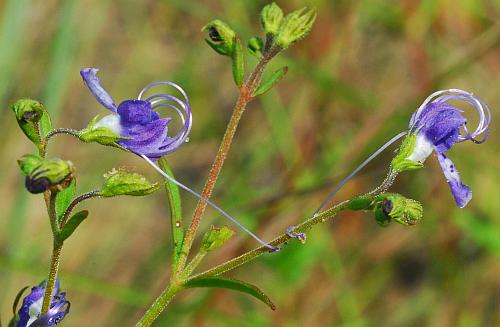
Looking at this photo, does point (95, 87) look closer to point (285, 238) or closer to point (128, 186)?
point (128, 186)

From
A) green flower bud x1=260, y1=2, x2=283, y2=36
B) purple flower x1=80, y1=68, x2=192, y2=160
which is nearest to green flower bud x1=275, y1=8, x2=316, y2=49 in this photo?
green flower bud x1=260, y1=2, x2=283, y2=36

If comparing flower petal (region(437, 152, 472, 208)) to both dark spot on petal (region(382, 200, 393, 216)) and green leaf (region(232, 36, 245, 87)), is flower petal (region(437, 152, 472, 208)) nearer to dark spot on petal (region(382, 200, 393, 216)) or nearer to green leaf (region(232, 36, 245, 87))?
dark spot on petal (region(382, 200, 393, 216))

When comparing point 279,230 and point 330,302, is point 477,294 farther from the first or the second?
point 279,230

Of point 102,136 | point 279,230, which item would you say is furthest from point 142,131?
point 279,230

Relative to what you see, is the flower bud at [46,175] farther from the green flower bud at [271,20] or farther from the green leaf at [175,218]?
the green flower bud at [271,20]

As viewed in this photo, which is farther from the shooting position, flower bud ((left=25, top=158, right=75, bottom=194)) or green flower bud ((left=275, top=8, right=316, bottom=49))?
green flower bud ((left=275, top=8, right=316, bottom=49))

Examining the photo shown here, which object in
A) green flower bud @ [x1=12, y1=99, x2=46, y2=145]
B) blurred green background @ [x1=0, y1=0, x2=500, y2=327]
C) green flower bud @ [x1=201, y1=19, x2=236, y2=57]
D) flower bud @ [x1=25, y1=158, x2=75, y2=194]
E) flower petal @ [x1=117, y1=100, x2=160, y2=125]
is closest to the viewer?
flower bud @ [x1=25, y1=158, x2=75, y2=194]
